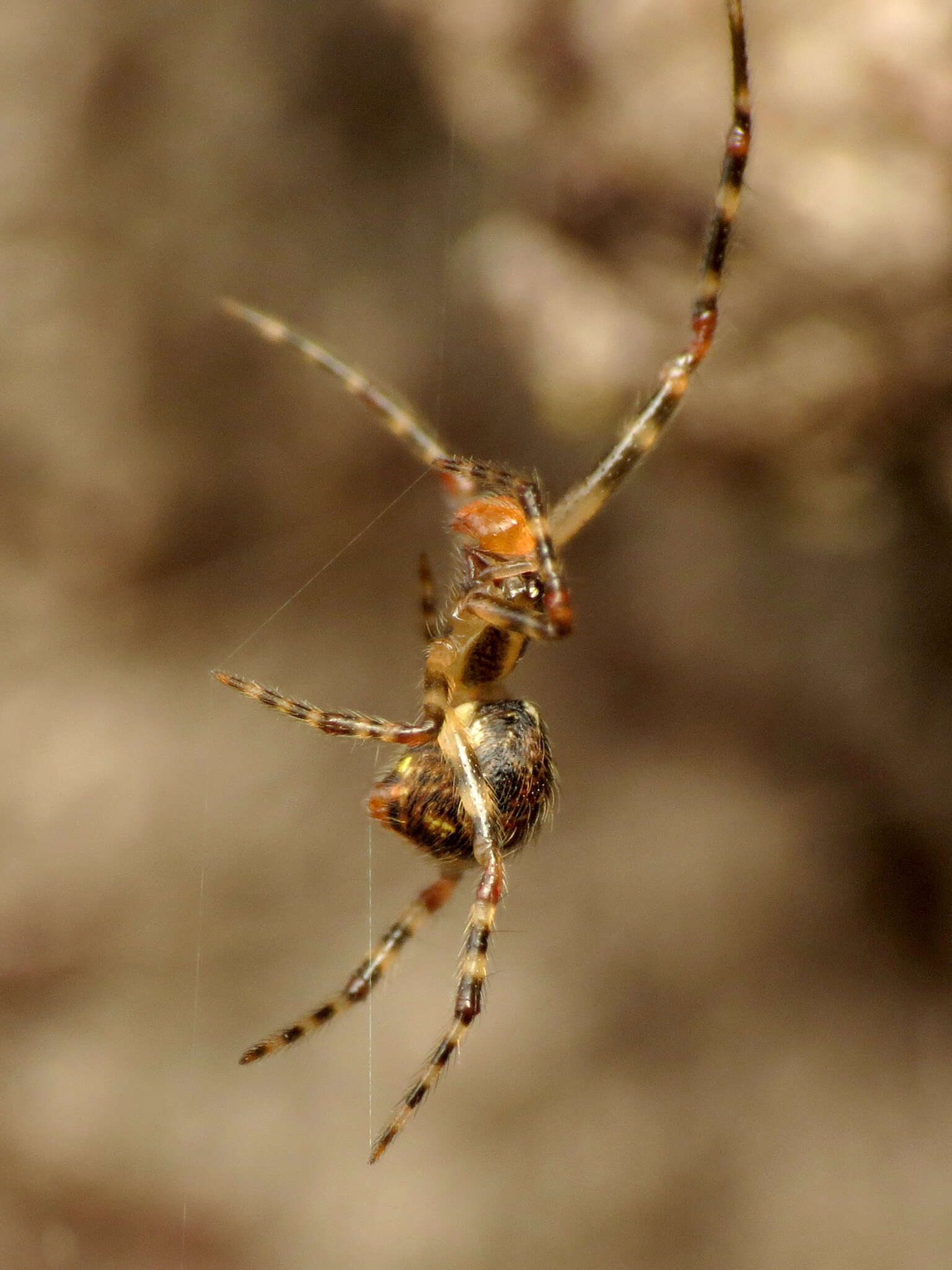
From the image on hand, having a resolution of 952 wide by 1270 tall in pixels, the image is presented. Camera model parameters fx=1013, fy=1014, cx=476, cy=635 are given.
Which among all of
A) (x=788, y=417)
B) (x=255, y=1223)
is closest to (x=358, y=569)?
(x=788, y=417)

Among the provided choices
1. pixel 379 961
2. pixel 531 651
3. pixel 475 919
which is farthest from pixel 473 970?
pixel 531 651

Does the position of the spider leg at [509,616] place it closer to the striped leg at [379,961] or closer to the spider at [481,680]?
the spider at [481,680]

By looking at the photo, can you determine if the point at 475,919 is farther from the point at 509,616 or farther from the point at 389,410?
the point at 389,410

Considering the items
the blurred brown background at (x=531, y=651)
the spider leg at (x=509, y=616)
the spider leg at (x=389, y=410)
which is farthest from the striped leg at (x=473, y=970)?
the blurred brown background at (x=531, y=651)

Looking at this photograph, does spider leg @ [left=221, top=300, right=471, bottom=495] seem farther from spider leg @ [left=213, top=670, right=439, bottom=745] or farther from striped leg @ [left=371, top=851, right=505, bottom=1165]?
striped leg @ [left=371, top=851, right=505, bottom=1165]

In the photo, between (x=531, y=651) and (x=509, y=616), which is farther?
(x=531, y=651)

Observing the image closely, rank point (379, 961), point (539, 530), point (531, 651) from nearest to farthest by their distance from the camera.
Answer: point (539, 530)
point (379, 961)
point (531, 651)

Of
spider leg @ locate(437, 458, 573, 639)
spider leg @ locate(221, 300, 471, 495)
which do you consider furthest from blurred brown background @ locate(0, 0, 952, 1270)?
spider leg @ locate(437, 458, 573, 639)
